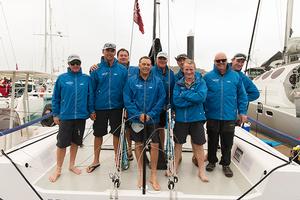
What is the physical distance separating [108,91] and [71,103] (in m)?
0.48

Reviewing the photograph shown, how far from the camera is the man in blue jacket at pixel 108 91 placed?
3551mm

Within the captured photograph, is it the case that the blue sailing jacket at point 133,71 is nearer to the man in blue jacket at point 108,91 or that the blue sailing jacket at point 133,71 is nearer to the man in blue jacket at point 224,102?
the man in blue jacket at point 108,91

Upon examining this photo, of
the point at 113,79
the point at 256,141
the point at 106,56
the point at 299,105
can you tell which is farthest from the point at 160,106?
the point at 299,105

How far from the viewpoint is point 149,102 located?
10.7ft

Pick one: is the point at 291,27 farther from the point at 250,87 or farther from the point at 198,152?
the point at 198,152

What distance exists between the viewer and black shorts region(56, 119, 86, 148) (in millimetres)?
3471

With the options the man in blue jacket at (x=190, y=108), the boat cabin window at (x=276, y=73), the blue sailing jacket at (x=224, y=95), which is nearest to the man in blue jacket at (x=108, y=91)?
the man in blue jacket at (x=190, y=108)

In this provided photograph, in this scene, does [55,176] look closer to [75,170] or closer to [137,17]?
[75,170]

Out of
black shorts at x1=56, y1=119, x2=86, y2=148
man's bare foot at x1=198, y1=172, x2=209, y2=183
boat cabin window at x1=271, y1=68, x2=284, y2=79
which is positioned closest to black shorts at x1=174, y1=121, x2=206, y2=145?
man's bare foot at x1=198, y1=172, x2=209, y2=183

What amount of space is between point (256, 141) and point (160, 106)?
1883mm

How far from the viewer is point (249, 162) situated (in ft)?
11.9

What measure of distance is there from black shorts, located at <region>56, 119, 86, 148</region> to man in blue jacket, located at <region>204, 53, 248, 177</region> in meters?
1.67

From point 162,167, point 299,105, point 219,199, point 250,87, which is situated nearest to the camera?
point 219,199

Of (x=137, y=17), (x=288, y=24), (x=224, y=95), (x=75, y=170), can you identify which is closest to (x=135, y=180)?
(x=75, y=170)
